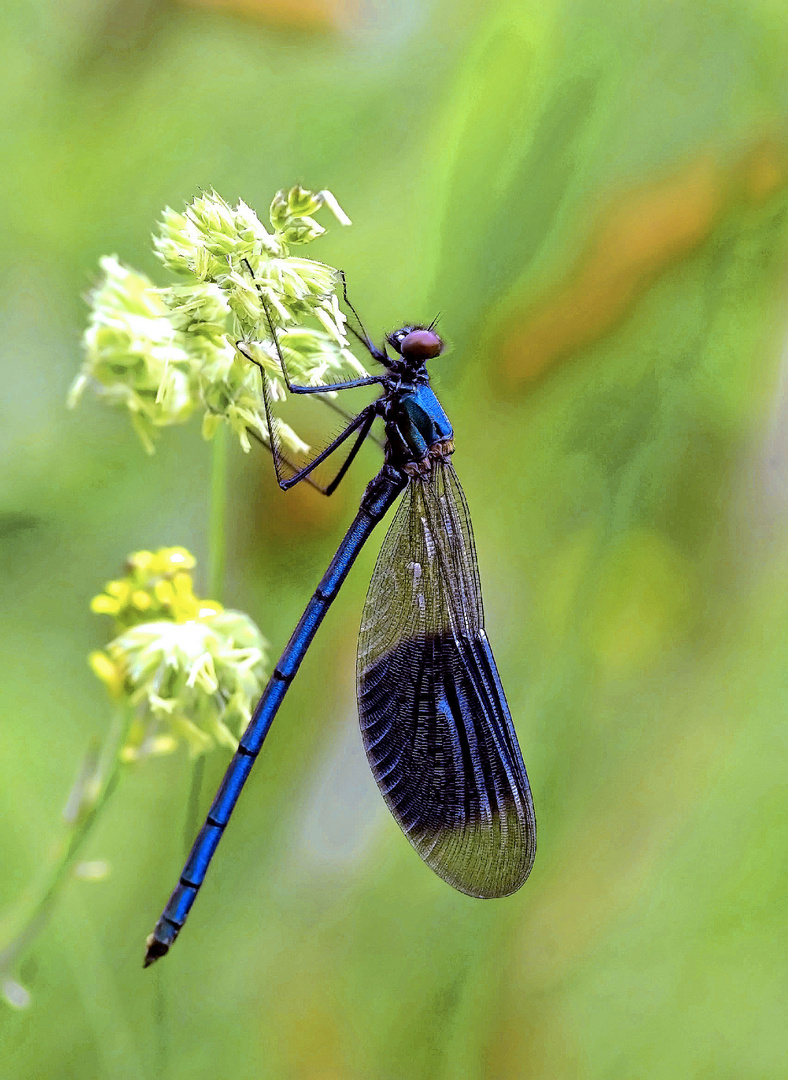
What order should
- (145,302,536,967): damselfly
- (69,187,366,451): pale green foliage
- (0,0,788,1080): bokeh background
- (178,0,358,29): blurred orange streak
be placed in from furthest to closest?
1. (178,0,358,29): blurred orange streak
2. (0,0,788,1080): bokeh background
3. (145,302,536,967): damselfly
4. (69,187,366,451): pale green foliage

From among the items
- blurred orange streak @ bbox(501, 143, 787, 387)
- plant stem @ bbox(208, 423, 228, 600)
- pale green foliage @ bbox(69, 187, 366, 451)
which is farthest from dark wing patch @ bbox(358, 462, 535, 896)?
blurred orange streak @ bbox(501, 143, 787, 387)

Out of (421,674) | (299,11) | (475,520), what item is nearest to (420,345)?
(475,520)

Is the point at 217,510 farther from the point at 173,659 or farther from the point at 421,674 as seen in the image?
the point at 421,674

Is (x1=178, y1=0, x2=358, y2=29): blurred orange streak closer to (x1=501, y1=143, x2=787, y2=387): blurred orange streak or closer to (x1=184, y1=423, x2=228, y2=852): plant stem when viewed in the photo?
(x1=501, y1=143, x2=787, y2=387): blurred orange streak

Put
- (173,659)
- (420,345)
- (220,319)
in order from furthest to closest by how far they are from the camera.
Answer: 1. (420,345)
2. (173,659)
3. (220,319)

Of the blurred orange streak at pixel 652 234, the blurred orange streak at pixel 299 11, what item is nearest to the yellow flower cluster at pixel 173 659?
the blurred orange streak at pixel 652 234

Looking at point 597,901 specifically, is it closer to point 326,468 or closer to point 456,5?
point 326,468

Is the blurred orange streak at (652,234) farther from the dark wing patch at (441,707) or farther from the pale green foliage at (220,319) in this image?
the pale green foliage at (220,319)
